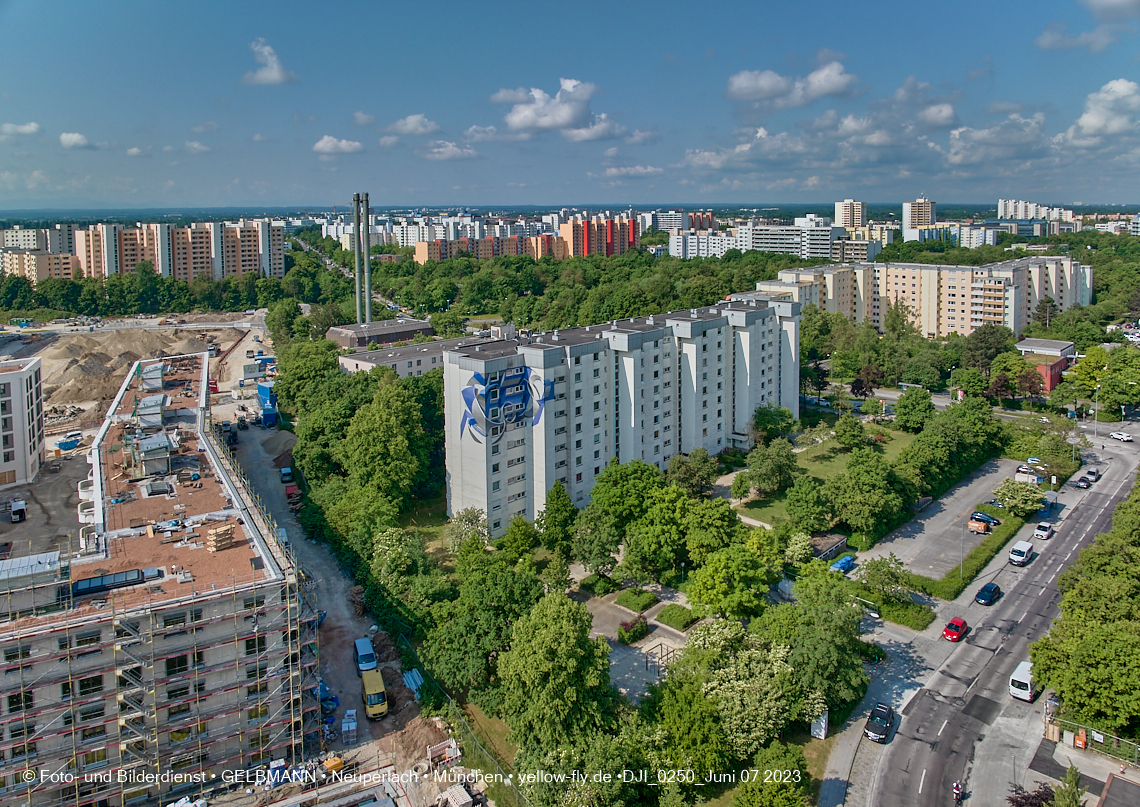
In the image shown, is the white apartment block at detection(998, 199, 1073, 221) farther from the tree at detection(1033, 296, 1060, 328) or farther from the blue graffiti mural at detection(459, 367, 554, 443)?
the blue graffiti mural at detection(459, 367, 554, 443)

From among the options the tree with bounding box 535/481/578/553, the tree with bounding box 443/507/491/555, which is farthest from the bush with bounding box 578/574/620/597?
the tree with bounding box 443/507/491/555

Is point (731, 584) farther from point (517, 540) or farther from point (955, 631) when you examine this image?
point (517, 540)

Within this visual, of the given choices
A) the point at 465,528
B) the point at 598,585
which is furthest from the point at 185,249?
the point at 598,585

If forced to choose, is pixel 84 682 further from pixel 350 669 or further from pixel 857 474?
pixel 857 474

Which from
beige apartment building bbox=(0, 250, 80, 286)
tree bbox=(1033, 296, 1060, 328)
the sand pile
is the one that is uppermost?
beige apartment building bbox=(0, 250, 80, 286)

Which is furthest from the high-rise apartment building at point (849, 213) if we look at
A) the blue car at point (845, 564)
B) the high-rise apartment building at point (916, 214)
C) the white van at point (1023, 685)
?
the white van at point (1023, 685)

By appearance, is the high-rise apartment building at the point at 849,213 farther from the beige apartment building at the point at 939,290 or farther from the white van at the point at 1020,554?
the white van at the point at 1020,554

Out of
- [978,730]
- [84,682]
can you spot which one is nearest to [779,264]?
[978,730]
